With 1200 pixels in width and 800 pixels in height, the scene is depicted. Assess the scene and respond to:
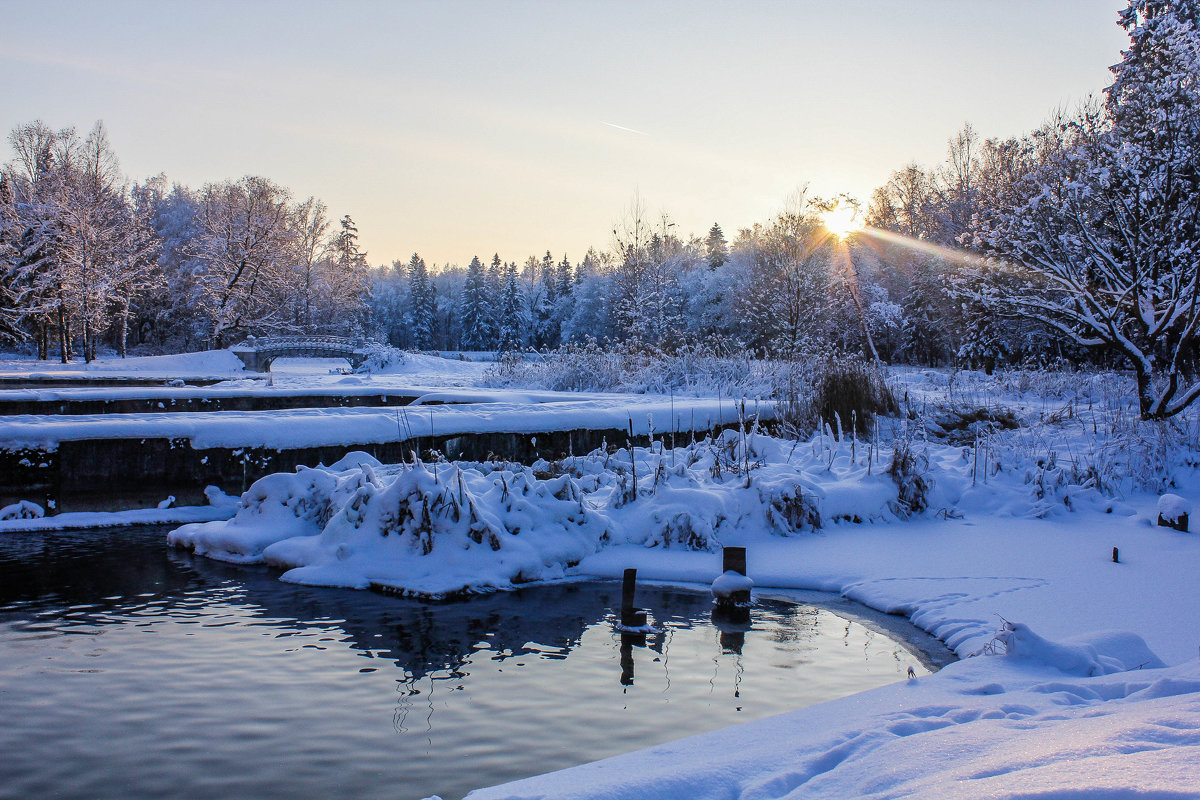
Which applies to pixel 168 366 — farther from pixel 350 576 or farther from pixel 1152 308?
pixel 1152 308

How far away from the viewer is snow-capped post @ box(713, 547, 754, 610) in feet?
16.9

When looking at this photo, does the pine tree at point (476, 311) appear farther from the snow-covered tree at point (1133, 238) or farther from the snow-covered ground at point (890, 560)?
the snow-covered ground at point (890, 560)

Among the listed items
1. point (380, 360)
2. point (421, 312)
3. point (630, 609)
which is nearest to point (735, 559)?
point (630, 609)

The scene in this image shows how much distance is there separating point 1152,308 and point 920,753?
37.9 feet

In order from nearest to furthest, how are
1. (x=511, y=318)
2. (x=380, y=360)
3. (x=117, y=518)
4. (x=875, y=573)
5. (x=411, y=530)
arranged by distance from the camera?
(x=875, y=573), (x=411, y=530), (x=117, y=518), (x=380, y=360), (x=511, y=318)

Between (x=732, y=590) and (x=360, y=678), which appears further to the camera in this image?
(x=732, y=590)

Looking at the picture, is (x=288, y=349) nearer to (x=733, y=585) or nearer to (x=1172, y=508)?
(x=733, y=585)

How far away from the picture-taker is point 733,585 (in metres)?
5.14

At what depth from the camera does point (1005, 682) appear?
3.42m

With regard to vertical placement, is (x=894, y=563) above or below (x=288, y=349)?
below

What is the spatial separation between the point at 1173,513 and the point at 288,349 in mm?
31851

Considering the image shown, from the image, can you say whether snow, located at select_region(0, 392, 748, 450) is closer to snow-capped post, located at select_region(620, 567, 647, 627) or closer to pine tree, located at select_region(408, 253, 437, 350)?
snow-capped post, located at select_region(620, 567, 647, 627)

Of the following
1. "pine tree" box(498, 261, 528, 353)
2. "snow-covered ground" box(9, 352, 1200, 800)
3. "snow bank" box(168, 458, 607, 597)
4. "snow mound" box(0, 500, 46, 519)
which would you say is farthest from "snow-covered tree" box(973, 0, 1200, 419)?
"pine tree" box(498, 261, 528, 353)

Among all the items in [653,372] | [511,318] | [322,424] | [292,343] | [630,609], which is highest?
[511,318]
